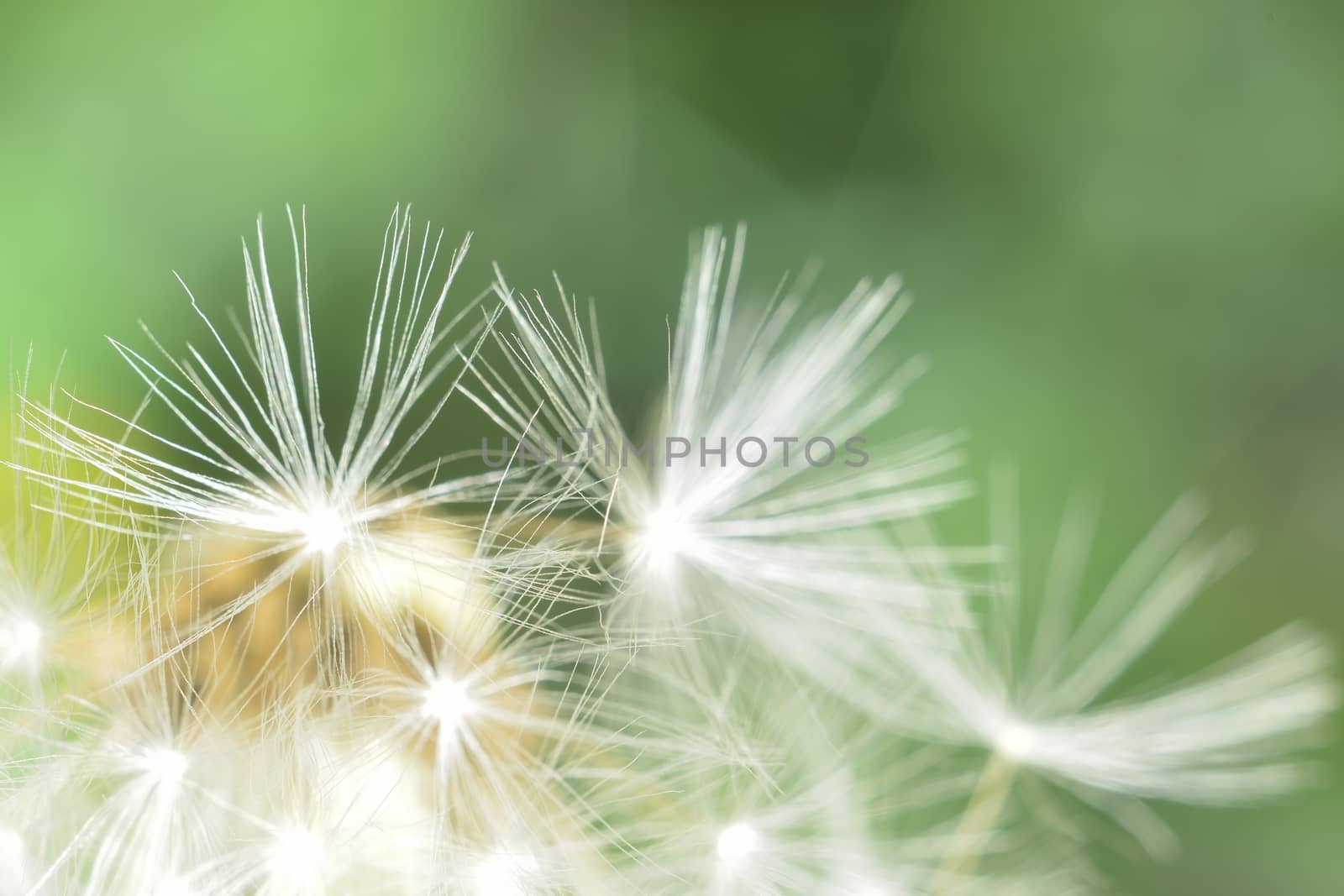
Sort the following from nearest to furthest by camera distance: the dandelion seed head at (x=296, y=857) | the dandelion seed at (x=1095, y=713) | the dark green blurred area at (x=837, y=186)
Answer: the dandelion seed head at (x=296, y=857) < the dandelion seed at (x=1095, y=713) < the dark green blurred area at (x=837, y=186)

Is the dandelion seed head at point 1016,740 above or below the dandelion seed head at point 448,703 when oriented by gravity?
above

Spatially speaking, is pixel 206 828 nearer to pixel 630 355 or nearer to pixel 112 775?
pixel 112 775

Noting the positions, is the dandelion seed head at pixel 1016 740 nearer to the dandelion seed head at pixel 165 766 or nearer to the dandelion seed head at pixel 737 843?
the dandelion seed head at pixel 737 843

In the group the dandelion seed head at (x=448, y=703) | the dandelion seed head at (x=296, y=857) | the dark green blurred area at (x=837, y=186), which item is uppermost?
the dark green blurred area at (x=837, y=186)

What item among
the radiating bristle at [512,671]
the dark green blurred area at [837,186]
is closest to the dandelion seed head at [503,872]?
the radiating bristle at [512,671]

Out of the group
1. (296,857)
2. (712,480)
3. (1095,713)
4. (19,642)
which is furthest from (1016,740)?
(19,642)

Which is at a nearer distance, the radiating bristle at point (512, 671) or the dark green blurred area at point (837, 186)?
the radiating bristle at point (512, 671)

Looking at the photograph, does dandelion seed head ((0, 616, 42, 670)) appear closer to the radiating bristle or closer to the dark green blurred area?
the radiating bristle
